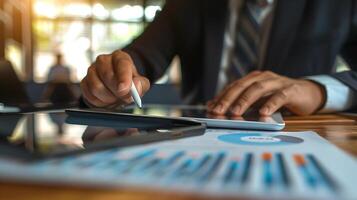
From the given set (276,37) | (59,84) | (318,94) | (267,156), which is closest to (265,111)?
(318,94)

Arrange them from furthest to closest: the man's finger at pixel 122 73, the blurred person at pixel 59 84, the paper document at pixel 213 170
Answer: the blurred person at pixel 59 84 < the man's finger at pixel 122 73 < the paper document at pixel 213 170

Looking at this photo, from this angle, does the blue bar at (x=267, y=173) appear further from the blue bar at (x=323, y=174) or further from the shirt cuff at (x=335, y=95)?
the shirt cuff at (x=335, y=95)

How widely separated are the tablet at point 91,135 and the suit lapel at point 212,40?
1.74 feet

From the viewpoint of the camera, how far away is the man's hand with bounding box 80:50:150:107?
50 centimetres

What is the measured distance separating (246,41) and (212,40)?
0.27ft

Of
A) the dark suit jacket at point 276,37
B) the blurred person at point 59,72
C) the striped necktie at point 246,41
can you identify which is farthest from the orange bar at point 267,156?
the blurred person at point 59,72

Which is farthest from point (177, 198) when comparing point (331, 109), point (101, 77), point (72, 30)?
point (72, 30)

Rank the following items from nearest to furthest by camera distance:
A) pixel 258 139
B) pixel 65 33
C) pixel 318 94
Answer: pixel 258 139 → pixel 318 94 → pixel 65 33

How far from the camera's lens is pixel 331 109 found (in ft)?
2.00

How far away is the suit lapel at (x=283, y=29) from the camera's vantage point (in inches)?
33.3

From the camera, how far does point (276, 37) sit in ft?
2.83

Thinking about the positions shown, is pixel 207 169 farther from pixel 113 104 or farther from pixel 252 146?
pixel 113 104

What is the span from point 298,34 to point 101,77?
500 mm

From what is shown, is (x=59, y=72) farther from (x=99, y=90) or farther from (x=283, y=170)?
(x=283, y=170)
